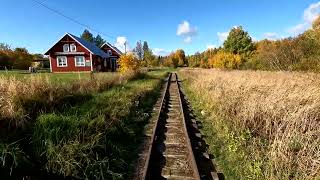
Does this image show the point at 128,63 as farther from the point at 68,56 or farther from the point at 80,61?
the point at 68,56

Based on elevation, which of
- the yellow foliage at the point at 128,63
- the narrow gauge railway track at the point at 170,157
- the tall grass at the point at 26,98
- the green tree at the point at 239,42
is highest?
the green tree at the point at 239,42

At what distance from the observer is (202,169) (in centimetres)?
582

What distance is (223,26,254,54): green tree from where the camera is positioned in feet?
228

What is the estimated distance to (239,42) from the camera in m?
69.8

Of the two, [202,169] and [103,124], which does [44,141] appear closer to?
[103,124]

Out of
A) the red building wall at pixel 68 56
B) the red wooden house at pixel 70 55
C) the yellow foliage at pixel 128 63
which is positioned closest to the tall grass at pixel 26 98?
the yellow foliage at pixel 128 63

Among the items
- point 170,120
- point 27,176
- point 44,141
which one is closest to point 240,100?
point 170,120

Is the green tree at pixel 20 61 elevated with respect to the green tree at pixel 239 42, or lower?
lower

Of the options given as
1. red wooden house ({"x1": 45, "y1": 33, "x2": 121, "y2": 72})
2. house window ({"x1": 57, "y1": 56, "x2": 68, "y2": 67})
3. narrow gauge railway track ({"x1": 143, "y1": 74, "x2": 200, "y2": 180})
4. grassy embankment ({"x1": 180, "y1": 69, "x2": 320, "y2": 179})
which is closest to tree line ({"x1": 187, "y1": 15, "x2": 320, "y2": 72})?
grassy embankment ({"x1": 180, "y1": 69, "x2": 320, "y2": 179})

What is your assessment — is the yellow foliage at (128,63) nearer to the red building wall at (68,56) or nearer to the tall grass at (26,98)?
the red building wall at (68,56)

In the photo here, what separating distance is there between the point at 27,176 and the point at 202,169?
10.7 ft

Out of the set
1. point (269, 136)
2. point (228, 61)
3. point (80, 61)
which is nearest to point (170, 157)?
point (269, 136)

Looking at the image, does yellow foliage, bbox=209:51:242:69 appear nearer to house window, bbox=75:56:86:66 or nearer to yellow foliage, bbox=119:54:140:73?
house window, bbox=75:56:86:66

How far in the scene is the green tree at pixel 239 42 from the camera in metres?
69.5
